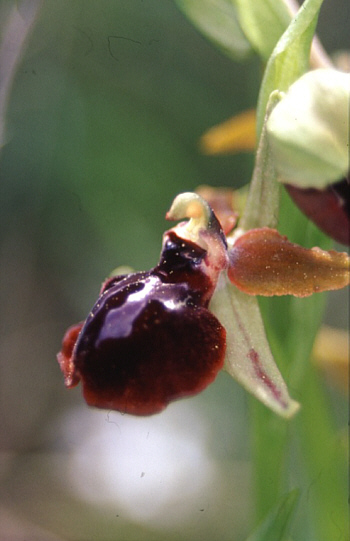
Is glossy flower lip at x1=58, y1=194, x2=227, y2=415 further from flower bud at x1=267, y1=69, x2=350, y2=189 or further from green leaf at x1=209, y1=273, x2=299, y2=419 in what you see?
flower bud at x1=267, y1=69, x2=350, y2=189

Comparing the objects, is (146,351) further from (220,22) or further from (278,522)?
(220,22)

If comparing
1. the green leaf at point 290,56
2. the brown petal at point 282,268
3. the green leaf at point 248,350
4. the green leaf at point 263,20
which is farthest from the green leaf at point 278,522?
the green leaf at point 263,20

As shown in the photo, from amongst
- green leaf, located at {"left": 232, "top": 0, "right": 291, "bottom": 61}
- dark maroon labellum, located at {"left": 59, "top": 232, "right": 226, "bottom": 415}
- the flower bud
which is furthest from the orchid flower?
green leaf, located at {"left": 232, "top": 0, "right": 291, "bottom": 61}

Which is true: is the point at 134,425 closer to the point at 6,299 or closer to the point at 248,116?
the point at 6,299

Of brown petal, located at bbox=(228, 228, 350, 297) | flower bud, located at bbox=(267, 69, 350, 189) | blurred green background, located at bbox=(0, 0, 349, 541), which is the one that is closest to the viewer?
flower bud, located at bbox=(267, 69, 350, 189)

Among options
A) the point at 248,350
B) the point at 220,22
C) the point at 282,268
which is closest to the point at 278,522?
the point at 248,350

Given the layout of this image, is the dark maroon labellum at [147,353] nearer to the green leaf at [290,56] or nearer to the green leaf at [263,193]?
the green leaf at [263,193]
